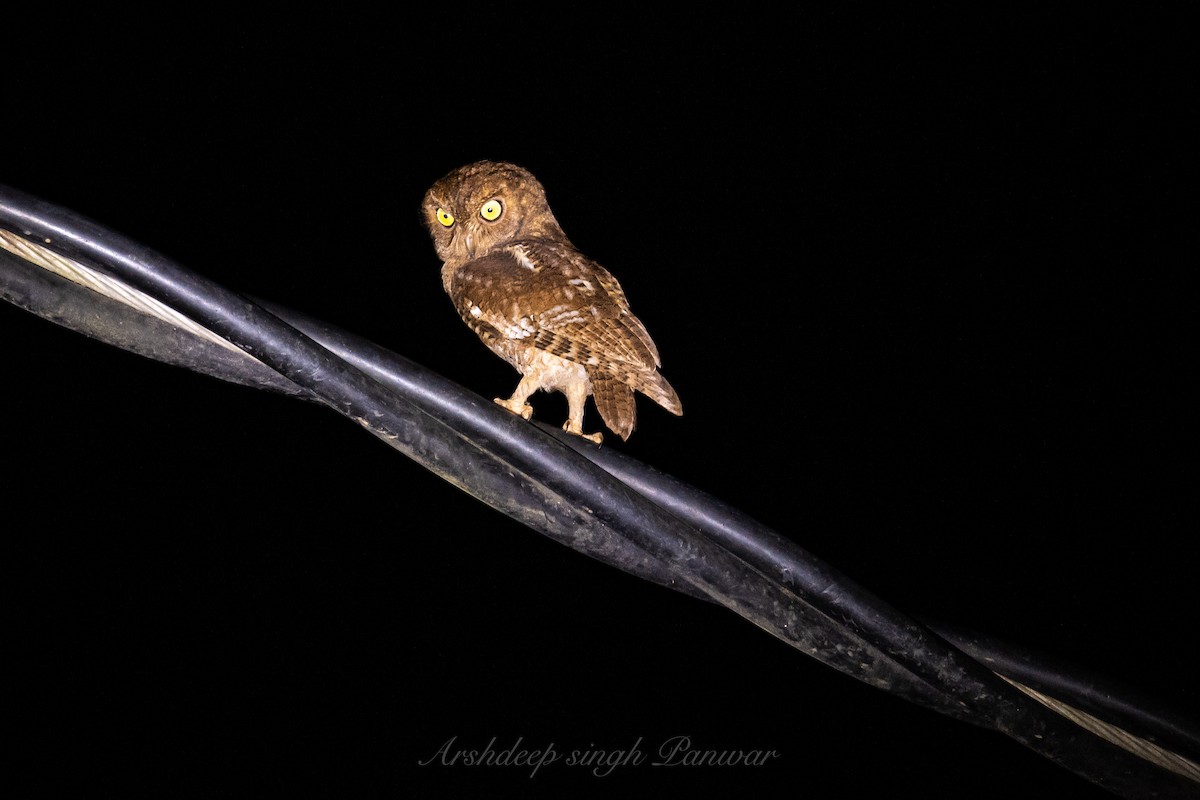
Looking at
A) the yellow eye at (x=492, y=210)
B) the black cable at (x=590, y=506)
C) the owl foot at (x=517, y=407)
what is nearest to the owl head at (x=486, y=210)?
the yellow eye at (x=492, y=210)

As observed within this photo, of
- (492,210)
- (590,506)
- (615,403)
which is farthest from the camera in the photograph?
(492,210)

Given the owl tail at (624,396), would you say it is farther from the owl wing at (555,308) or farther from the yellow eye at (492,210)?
the yellow eye at (492,210)

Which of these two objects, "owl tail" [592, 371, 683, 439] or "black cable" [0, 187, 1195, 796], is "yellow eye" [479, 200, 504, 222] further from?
"black cable" [0, 187, 1195, 796]

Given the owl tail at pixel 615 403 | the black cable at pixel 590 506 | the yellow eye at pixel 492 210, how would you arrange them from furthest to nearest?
the yellow eye at pixel 492 210 → the owl tail at pixel 615 403 → the black cable at pixel 590 506

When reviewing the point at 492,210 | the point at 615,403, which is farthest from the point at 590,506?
the point at 492,210

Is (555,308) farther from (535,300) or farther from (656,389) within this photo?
(656,389)

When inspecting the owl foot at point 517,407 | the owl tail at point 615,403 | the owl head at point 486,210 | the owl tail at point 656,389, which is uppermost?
the owl head at point 486,210

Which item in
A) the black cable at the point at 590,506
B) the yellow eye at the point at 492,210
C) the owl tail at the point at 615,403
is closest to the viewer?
the black cable at the point at 590,506
